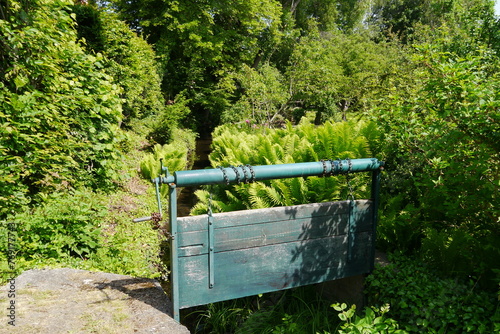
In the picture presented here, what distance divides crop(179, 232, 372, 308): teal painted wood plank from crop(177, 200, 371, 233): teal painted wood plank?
23cm

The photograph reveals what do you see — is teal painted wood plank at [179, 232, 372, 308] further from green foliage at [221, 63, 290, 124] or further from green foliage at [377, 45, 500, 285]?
green foliage at [221, 63, 290, 124]

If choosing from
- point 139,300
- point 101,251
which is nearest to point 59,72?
point 101,251

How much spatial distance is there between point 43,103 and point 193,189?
5384 millimetres

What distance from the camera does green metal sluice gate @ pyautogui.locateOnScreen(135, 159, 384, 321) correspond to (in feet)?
8.41

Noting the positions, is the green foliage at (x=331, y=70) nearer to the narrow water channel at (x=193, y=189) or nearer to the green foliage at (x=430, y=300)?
the narrow water channel at (x=193, y=189)

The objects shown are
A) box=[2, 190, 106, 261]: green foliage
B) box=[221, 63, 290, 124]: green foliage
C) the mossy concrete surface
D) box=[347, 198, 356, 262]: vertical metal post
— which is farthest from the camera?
box=[221, 63, 290, 124]: green foliage

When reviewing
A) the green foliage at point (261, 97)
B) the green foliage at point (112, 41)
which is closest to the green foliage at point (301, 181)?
the green foliage at point (112, 41)

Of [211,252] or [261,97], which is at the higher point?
[261,97]

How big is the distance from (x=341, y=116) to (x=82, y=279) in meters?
15.2

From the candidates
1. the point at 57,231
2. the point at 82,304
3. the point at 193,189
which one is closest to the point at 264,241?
the point at 82,304

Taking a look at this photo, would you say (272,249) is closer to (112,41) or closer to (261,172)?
(261,172)

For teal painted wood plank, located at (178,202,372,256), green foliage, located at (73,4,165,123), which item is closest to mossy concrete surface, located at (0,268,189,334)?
teal painted wood plank, located at (178,202,372,256)

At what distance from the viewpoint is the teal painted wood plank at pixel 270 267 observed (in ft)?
8.71

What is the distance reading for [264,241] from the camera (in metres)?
2.84
